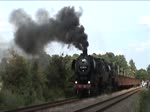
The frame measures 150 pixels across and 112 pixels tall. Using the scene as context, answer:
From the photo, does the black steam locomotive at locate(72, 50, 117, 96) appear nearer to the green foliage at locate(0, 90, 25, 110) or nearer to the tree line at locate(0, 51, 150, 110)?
the tree line at locate(0, 51, 150, 110)

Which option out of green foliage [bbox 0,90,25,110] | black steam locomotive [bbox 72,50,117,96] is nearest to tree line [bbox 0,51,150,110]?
green foliage [bbox 0,90,25,110]

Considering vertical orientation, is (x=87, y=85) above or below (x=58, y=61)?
below

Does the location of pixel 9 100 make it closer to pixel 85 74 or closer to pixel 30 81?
pixel 30 81

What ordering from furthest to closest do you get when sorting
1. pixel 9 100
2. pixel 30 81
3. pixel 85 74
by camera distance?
pixel 85 74
pixel 30 81
pixel 9 100

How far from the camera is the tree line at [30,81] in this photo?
26.5m

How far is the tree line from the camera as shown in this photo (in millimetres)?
26547

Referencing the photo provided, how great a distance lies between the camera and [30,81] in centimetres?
2975

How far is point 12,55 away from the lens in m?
29.9

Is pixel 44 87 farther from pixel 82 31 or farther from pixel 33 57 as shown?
pixel 82 31

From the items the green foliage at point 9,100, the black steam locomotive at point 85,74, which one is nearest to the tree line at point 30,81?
the green foliage at point 9,100

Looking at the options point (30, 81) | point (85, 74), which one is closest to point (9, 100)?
point (30, 81)

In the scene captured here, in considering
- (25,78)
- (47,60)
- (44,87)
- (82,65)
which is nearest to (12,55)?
(25,78)

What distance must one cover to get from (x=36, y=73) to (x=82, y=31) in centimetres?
635

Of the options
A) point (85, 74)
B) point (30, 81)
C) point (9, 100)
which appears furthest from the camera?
point (85, 74)
